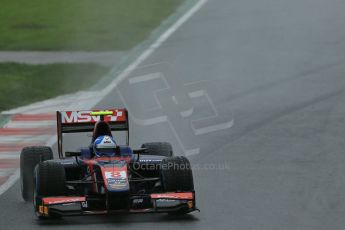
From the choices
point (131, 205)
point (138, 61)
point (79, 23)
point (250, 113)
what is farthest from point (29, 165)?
point (79, 23)

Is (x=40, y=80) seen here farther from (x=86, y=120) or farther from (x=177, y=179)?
(x=177, y=179)

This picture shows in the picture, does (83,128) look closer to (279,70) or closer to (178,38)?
(279,70)

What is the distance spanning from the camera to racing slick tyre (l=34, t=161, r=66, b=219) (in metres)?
12.8

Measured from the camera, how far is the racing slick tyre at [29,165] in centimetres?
1405

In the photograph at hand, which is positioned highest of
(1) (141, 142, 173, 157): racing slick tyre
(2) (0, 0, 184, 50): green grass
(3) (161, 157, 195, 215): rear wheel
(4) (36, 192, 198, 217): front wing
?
(2) (0, 0, 184, 50): green grass

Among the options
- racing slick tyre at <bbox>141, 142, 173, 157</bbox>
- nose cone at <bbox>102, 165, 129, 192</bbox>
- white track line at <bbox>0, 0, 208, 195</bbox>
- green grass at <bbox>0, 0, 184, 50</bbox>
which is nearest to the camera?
nose cone at <bbox>102, 165, 129, 192</bbox>

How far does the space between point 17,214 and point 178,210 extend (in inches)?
76.0

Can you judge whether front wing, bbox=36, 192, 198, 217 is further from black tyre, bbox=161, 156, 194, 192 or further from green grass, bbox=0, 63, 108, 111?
green grass, bbox=0, 63, 108, 111

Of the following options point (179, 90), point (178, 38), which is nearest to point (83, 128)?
point (179, 90)

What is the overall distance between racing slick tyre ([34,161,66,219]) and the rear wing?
1.64 meters

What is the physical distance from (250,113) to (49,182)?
7745mm

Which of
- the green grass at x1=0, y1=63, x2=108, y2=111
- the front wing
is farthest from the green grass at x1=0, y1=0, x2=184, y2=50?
the front wing

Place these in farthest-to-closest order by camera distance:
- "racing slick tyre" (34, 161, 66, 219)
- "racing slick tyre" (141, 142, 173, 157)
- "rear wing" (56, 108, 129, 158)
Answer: "racing slick tyre" (141, 142, 173, 157) → "rear wing" (56, 108, 129, 158) → "racing slick tyre" (34, 161, 66, 219)

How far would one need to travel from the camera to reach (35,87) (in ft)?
74.8
